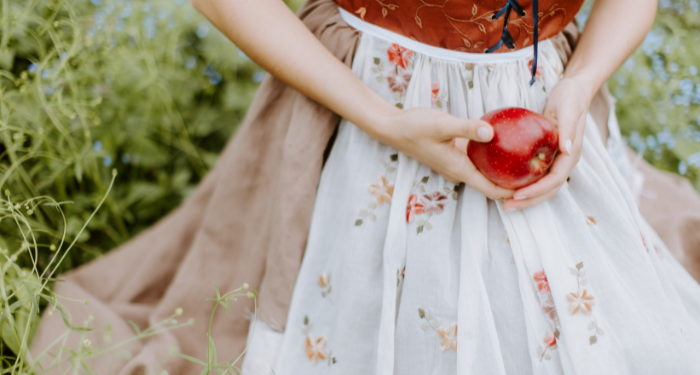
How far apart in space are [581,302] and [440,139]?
0.35 m

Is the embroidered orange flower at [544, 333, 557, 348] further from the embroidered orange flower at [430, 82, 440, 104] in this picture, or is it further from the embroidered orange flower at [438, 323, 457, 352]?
the embroidered orange flower at [430, 82, 440, 104]

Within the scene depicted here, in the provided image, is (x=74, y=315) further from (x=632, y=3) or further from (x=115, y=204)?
(x=632, y=3)

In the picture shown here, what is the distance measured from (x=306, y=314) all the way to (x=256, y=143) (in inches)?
16.4

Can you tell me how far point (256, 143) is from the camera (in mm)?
1006

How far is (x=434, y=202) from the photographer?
2.58ft

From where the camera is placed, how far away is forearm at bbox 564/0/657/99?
35.2 inches

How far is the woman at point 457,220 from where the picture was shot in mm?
685

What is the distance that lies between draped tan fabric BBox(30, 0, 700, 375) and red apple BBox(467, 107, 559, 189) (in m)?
0.33

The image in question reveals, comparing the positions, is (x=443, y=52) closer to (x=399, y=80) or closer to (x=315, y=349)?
(x=399, y=80)

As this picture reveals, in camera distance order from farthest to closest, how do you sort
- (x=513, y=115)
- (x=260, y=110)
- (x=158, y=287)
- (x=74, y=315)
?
(x=158, y=287) → (x=74, y=315) → (x=260, y=110) → (x=513, y=115)

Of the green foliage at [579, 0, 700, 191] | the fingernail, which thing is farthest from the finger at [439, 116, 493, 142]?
the green foliage at [579, 0, 700, 191]

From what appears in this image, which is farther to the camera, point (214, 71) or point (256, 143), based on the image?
point (214, 71)

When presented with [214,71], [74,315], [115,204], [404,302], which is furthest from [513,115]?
[214,71]

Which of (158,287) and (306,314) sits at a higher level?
(306,314)
